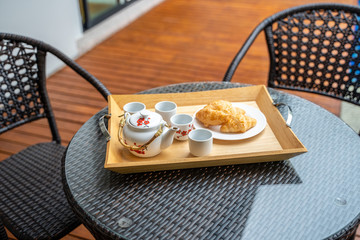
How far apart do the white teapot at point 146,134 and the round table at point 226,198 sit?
66 millimetres

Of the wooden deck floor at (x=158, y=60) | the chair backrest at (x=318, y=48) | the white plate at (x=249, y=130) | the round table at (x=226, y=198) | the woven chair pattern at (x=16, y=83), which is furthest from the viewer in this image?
the wooden deck floor at (x=158, y=60)

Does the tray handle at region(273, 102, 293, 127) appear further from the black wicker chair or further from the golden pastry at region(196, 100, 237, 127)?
the black wicker chair

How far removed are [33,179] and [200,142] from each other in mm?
652

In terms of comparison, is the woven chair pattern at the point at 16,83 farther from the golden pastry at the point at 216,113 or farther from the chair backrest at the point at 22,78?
the golden pastry at the point at 216,113

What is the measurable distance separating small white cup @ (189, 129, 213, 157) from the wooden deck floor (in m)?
0.82

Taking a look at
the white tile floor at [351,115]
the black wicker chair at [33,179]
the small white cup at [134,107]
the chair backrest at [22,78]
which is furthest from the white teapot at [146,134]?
the white tile floor at [351,115]

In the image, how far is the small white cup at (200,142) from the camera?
89 centimetres

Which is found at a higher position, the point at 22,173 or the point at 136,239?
the point at 136,239

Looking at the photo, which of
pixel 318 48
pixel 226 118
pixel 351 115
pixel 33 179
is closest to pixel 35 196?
pixel 33 179

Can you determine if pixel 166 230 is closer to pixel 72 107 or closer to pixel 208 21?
pixel 72 107

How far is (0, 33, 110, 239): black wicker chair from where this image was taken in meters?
1.04

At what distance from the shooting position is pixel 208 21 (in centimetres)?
384

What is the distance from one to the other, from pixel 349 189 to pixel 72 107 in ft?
6.14

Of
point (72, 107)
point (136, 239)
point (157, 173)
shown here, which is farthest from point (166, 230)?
point (72, 107)
